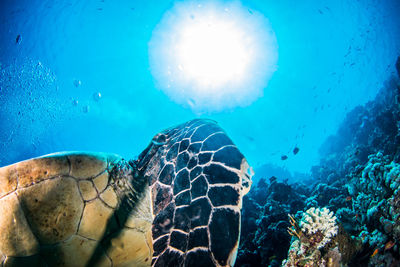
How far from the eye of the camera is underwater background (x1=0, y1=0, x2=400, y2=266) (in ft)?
25.0

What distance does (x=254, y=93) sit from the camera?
42062 millimetres

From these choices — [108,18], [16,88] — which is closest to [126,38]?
[108,18]

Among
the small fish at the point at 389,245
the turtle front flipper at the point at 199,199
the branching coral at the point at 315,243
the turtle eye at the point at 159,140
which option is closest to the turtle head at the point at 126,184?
the turtle front flipper at the point at 199,199

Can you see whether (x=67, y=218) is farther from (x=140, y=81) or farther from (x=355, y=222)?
(x=140, y=81)

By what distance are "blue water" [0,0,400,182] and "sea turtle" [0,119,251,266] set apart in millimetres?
19033

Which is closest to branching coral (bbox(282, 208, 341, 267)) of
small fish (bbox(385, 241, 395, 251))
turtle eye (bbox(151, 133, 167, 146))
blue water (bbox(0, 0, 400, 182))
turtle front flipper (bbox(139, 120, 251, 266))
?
small fish (bbox(385, 241, 395, 251))

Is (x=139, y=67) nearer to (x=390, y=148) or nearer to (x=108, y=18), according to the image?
(x=108, y=18)

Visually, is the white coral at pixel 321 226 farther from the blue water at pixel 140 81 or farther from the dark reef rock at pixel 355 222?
the blue water at pixel 140 81

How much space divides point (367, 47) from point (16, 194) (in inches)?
1780

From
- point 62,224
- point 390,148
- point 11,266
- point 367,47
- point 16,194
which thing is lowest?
point 11,266

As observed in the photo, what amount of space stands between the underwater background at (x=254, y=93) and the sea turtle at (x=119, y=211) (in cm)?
202

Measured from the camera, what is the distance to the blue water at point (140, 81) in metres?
26.0

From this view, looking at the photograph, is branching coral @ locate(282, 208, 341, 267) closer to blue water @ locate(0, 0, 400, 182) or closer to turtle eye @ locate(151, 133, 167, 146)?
turtle eye @ locate(151, 133, 167, 146)

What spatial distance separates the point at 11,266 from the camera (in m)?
1.38
